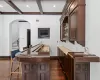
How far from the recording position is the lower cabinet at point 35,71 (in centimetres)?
293

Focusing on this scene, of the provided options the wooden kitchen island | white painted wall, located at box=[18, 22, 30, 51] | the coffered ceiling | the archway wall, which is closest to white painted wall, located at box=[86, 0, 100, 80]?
the wooden kitchen island

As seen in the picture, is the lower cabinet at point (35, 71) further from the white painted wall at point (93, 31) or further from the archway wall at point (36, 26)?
the archway wall at point (36, 26)

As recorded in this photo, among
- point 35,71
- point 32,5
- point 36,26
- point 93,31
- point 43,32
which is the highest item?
point 32,5

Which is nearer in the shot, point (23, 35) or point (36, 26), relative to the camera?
point (36, 26)

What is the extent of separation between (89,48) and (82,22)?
0.62 m

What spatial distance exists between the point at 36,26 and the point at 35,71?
256 inches

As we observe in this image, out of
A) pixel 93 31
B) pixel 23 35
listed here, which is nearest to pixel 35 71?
pixel 93 31

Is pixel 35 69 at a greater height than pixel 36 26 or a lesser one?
lesser

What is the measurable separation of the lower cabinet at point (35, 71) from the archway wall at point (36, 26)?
6.32 m

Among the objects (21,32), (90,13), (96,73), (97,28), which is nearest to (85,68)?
(96,73)

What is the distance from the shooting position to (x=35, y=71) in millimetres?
2945

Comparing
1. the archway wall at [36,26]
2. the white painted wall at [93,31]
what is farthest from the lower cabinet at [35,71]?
the archway wall at [36,26]

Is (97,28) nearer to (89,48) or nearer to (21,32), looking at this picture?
(89,48)

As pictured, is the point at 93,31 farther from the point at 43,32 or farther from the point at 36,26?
the point at 36,26
